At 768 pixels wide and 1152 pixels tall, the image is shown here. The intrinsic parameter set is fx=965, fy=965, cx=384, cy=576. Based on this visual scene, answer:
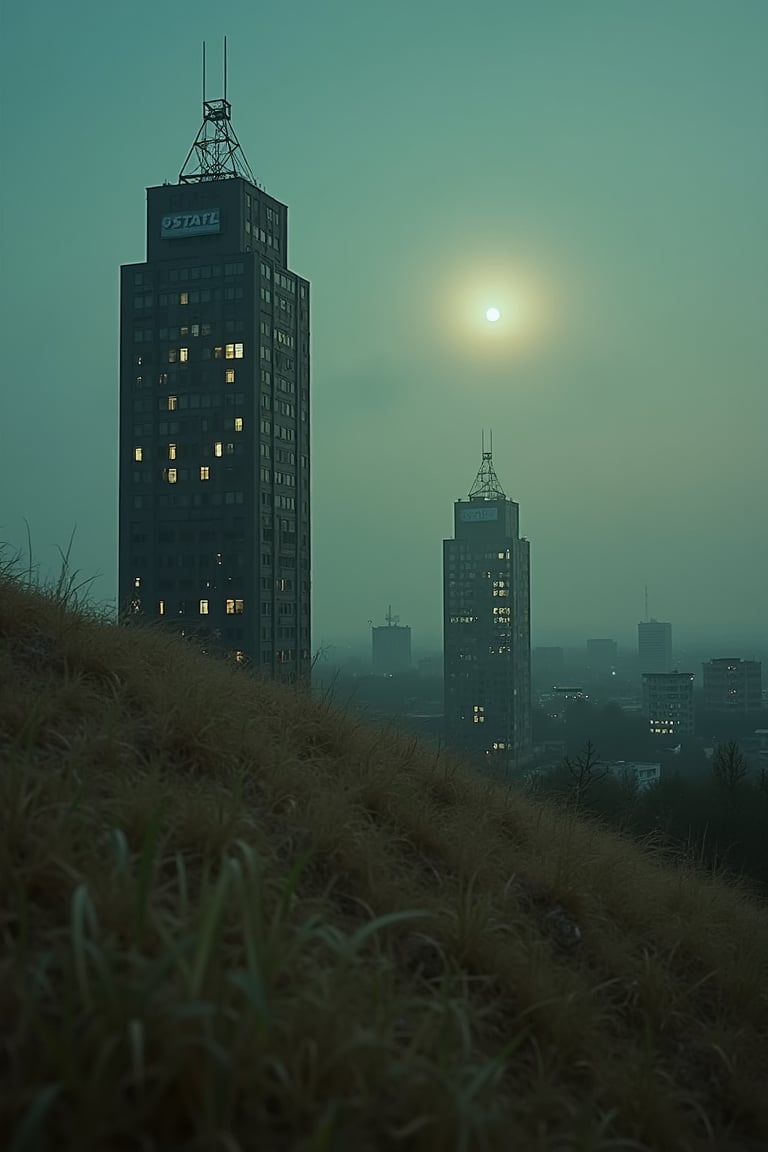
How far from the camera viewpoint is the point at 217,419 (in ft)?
139

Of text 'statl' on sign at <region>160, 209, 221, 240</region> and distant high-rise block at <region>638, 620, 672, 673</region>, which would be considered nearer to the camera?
text 'statl' on sign at <region>160, 209, 221, 240</region>

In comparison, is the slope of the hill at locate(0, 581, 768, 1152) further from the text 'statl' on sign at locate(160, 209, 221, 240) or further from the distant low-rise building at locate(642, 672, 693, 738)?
the text 'statl' on sign at locate(160, 209, 221, 240)

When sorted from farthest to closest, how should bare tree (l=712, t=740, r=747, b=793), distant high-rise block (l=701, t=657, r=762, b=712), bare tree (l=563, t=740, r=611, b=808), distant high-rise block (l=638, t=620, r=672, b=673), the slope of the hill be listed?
1. distant high-rise block (l=638, t=620, r=672, b=673)
2. distant high-rise block (l=701, t=657, r=762, b=712)
3. bare tree (l=712, t=740, r=747, b=793)
4. bare tree (l=563, t=740, r=611, b=808)
5. the slope of the hill

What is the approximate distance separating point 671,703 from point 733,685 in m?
3.79

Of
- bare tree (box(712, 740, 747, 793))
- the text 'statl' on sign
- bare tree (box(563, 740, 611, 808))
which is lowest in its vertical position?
bare tree (box(712, 740, 747, 793))

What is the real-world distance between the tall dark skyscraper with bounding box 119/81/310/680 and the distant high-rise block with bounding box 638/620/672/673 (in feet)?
94.0

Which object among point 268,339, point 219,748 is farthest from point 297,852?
point 268,339

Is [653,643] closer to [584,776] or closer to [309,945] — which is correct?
[584,776]

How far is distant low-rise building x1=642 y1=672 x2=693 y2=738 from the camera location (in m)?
38.7

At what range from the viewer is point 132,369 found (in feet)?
143

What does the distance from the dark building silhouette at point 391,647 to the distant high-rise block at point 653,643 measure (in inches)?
920

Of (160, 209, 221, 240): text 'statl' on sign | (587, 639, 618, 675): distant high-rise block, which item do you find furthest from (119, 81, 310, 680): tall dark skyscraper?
(587, 639, 618, 675): distant high-rise block

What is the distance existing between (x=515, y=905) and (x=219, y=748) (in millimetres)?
1781

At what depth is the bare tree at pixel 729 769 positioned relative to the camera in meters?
18.8
